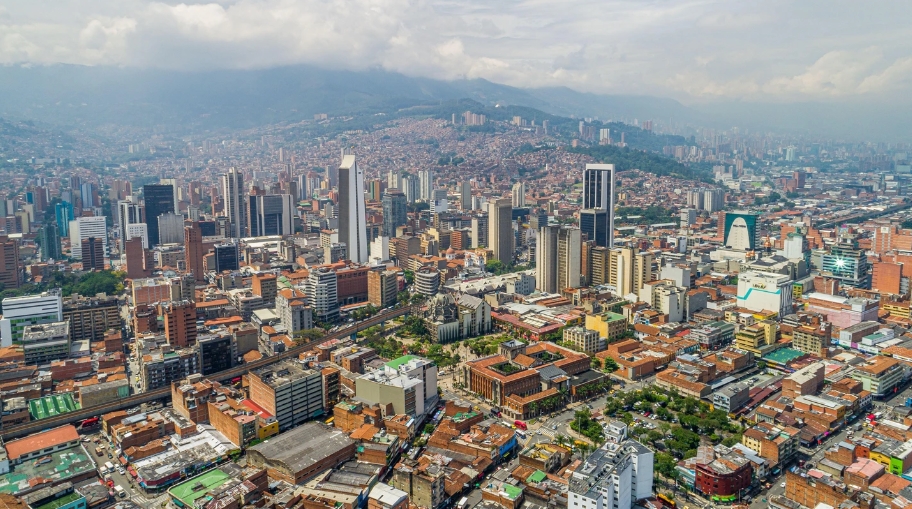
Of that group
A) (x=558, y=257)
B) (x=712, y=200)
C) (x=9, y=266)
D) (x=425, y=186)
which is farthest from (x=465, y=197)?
(x=9, y=266)

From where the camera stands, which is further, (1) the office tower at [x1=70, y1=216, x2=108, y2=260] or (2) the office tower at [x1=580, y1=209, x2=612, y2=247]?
(1) the office tower at [x1=70, y1=216, x2=108, y2=260]

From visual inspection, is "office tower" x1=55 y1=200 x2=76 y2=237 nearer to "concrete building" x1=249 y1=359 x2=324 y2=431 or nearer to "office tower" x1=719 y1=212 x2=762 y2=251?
"concrete building" x1=249 y1=359 x2=324 y2=431

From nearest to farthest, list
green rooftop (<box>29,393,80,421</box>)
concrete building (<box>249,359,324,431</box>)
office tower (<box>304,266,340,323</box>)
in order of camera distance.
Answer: concrete building (<box>249,359,324,431</box>) < green rooftop (<box>29,393,80,421</box>) < office tower (<box>304,266,340,323</box>)

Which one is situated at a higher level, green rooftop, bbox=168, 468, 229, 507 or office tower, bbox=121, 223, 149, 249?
office tower, bbox=121, 223, 149, 249

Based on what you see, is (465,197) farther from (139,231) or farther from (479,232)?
(139,231)

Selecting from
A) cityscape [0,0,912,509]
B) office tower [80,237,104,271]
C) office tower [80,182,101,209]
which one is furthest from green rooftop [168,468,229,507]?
office tower [80,182,101,209]

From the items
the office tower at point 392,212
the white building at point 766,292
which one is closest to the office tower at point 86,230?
the office tower at point 392,212

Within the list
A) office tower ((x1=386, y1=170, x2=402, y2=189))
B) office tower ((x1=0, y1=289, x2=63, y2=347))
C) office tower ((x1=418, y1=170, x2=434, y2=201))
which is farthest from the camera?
office tower ((x1=386, y1=170, x2=402, y2=189))
